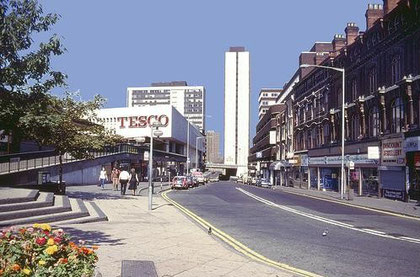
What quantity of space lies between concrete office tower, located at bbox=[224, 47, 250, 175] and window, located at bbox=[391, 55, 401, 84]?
15899cm

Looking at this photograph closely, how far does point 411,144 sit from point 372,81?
373 inches

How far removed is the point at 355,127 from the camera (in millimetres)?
40188

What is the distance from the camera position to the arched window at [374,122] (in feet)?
116

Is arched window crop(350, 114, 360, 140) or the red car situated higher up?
arched window crop(350, 114, 360, 140)

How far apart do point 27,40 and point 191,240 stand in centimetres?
746

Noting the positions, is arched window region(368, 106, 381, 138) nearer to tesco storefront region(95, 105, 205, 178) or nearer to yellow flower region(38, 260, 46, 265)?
yellow flower region(38, 260, 46, 265)

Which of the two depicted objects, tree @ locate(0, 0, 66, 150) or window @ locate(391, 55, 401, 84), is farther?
window @ locate(391, 55, 401, 84)

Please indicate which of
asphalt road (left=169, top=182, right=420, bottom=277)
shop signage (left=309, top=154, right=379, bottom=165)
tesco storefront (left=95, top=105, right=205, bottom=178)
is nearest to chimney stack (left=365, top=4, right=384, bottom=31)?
shop signage (left=309, top=154, right=379, bottom=165)

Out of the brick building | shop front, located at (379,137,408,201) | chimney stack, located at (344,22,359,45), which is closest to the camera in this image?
the brick building

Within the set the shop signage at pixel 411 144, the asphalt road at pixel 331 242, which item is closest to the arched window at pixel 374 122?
the shop signage at pixel 411 144

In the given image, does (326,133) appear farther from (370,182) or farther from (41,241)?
(41,241)

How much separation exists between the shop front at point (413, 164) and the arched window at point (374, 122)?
223 inches

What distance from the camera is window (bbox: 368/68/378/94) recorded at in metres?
35.9

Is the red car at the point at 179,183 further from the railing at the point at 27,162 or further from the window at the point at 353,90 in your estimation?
the window at the point at 353,90
